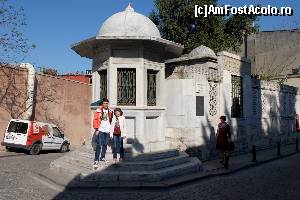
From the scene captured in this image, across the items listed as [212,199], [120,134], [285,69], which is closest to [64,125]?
[120,134]

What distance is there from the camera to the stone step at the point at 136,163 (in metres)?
9.93

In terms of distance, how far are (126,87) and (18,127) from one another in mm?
8888

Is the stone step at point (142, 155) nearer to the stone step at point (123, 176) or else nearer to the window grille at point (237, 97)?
the stone step at point (123, 176)

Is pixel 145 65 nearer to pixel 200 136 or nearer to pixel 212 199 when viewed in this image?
pixel 200 136

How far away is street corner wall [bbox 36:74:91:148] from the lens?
73.6 feet

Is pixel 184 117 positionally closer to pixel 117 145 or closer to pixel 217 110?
pixel 217 110

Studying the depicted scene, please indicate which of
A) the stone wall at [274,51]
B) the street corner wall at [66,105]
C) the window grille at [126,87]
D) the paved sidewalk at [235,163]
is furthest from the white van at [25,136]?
the stone wall at [274,51]

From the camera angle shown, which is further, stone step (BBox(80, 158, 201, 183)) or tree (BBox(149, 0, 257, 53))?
tree (BBox(149, 0, 257, 53))

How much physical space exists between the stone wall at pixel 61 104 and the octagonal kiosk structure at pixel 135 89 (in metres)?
9.11

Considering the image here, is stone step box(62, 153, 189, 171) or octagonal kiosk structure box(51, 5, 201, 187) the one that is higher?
octagonal kiosk structure box(51, 5, 201, 187)

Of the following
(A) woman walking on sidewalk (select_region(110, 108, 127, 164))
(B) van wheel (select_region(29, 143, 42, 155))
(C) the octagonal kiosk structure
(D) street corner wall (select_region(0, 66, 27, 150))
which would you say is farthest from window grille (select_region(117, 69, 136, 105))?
(D) street corner wall (select_region(0, 66, 27, 150))

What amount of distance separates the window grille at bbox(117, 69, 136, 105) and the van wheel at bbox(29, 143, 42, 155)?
8692 mm

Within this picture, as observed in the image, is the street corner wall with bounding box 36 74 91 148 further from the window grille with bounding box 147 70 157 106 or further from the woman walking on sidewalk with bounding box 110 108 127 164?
the woman walking on sidewalk with bounding box 110 108 127 164

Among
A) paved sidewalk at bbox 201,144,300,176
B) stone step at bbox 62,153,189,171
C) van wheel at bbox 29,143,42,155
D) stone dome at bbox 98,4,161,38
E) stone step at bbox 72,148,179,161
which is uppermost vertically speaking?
stone dome at bbox 98,4,161,38
